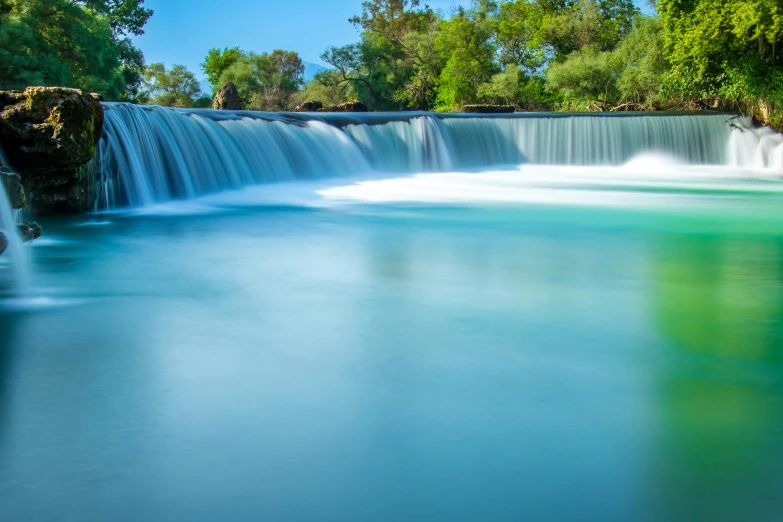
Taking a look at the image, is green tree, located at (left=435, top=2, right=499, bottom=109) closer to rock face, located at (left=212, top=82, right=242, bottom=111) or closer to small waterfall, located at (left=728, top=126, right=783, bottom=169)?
rock face, located at (left=212, top=82, right=242, bottom=111)

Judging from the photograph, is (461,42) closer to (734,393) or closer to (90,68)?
(90,68)

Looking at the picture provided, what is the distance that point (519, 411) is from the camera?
3.04m

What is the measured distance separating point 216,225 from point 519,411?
254 inches

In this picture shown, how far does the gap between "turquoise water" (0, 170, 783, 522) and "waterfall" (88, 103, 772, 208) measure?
394 centimetres

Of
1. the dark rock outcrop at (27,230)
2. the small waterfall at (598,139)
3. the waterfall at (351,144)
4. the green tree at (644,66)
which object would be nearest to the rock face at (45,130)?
the waterfall at (351,144)

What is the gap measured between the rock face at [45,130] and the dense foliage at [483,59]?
1273cm

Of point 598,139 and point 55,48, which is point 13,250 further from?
point 55,48

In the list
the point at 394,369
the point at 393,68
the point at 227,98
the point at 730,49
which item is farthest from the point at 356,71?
the point at 394,369

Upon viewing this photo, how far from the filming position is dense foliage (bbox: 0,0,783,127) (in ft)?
64.8

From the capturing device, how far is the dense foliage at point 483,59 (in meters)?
19.8

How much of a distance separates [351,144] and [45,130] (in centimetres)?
856

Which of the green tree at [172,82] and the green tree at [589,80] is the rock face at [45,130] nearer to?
the green tree at [589,80]

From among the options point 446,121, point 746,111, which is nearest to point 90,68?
point 446,121

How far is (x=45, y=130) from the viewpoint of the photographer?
26.1ft
